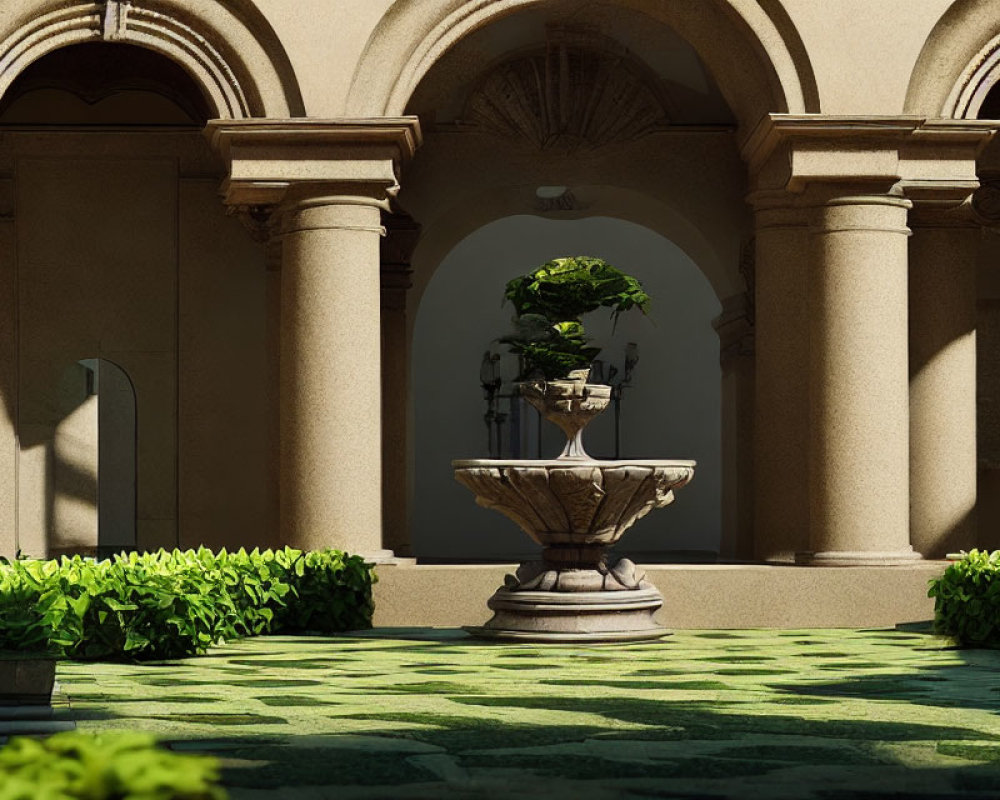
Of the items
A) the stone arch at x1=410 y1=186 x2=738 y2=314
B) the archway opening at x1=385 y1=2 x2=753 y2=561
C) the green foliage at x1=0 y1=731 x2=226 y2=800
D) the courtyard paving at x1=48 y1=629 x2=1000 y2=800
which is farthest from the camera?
the stone arch at x1=410 y1=186 x2=738 y2=314

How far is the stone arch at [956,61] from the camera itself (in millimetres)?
14266

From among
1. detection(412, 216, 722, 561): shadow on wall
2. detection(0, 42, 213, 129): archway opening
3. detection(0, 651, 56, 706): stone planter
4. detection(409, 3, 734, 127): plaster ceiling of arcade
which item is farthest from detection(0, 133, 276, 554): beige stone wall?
detection(412, 216, 722, 561): shadow on wall

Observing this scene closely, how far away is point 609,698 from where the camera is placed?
860 cm

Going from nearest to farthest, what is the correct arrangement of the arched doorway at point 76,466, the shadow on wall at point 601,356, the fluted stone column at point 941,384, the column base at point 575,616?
the column base at point 575,616
the fluted stone column at point 941,384
the arched doorway at point 76,466
the shadow on wall at point 601,356

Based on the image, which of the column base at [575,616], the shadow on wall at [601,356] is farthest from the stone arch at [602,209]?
the shadow on wall at [601,356]

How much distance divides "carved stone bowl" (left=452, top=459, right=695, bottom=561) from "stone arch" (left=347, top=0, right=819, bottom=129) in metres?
3.58

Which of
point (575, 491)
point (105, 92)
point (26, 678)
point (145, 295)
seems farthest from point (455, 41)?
point (26, 678)

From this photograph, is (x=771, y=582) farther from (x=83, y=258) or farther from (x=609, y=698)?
(x=83, y=258)

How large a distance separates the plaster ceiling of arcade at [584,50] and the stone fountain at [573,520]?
20.1 feet

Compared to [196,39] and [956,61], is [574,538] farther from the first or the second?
[956,61]

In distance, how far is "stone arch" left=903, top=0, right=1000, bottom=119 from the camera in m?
14.3

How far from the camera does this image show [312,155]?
45.4ft

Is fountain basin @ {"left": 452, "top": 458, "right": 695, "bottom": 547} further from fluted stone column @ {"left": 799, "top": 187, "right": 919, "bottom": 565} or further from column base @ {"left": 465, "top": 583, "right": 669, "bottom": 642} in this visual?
fluted stone column @ {"left": 799, "top": 187, "right": 919, "bottom": 565}

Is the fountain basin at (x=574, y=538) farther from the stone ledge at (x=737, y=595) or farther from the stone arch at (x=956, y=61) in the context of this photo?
the stone arch at (x=956, y=61)
